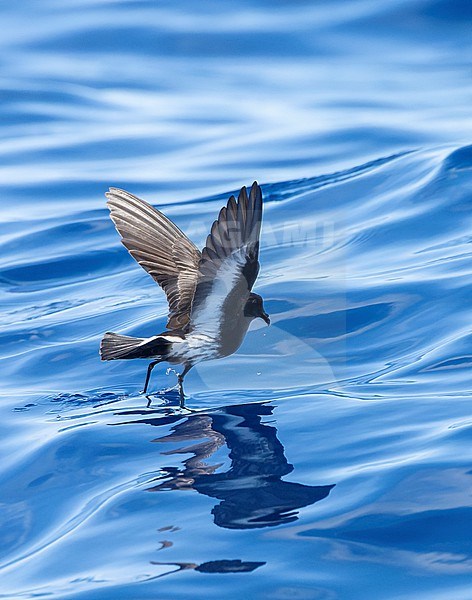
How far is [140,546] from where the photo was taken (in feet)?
12.5

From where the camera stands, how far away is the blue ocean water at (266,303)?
12.4 feet

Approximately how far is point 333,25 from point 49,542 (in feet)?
28.7

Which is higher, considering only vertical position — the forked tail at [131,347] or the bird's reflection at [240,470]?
the forked tail at [131,347]

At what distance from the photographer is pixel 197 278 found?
472 cm

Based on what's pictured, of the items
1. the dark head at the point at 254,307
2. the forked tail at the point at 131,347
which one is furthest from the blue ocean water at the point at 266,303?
the dark head at the point at 254,307

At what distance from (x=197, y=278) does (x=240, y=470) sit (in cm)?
87

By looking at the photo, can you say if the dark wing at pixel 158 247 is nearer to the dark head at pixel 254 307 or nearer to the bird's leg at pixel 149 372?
the bird's leg at pixel 149 372

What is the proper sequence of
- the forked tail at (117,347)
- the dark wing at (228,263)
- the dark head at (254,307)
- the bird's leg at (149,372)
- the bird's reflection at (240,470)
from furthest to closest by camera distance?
the bird's leg at (149,372), the dark head at (254,307), the forked tail at (117,347), the dark wing at (228,263), the bird's reflection at (240,470)

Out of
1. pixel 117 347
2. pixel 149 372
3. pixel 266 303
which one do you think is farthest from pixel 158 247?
pixel 266 303

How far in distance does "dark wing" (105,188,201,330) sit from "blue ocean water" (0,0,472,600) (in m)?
0.56

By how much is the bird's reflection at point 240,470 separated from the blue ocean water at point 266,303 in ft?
0.04

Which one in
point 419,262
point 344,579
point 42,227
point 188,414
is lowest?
point 344,579

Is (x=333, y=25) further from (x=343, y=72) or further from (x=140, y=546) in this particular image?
(x=140, y=546)

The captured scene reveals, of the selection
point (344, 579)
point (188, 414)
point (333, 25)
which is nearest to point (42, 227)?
point (188, 414)
